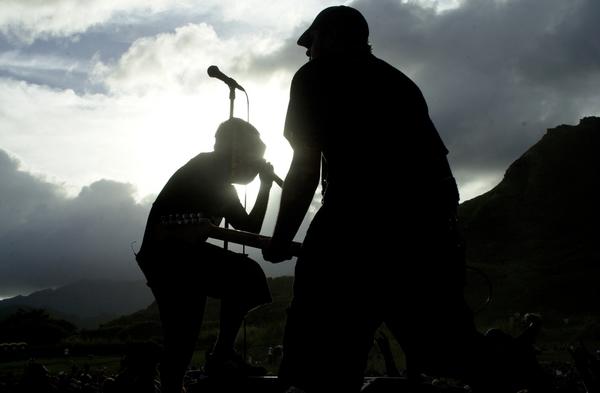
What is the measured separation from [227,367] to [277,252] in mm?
2607

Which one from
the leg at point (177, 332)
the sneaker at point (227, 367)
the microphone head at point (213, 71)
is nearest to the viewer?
the leg at point (177, 332)

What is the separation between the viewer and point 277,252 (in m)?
2.72

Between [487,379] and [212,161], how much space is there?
141 inches

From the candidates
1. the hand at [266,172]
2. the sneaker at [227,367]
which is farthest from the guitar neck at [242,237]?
the hand at [266,172]

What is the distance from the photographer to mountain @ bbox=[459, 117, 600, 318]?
36.4m

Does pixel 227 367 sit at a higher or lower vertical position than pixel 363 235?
lower

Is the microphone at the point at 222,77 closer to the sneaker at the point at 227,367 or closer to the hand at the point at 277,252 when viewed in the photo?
the sneaker at the point at 227,367

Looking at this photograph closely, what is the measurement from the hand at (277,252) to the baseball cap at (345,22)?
1.21m

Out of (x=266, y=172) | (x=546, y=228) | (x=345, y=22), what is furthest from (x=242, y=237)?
(x=546, y=228)

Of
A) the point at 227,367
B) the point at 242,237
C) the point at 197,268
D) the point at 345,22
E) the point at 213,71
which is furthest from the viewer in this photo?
the point at 213,71

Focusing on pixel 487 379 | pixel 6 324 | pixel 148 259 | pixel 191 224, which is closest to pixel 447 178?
pixel 487 379

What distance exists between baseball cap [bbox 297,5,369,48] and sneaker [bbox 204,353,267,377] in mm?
3327

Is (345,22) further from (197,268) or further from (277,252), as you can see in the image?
(197,268)

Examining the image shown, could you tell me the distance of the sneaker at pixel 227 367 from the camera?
4855 mm
